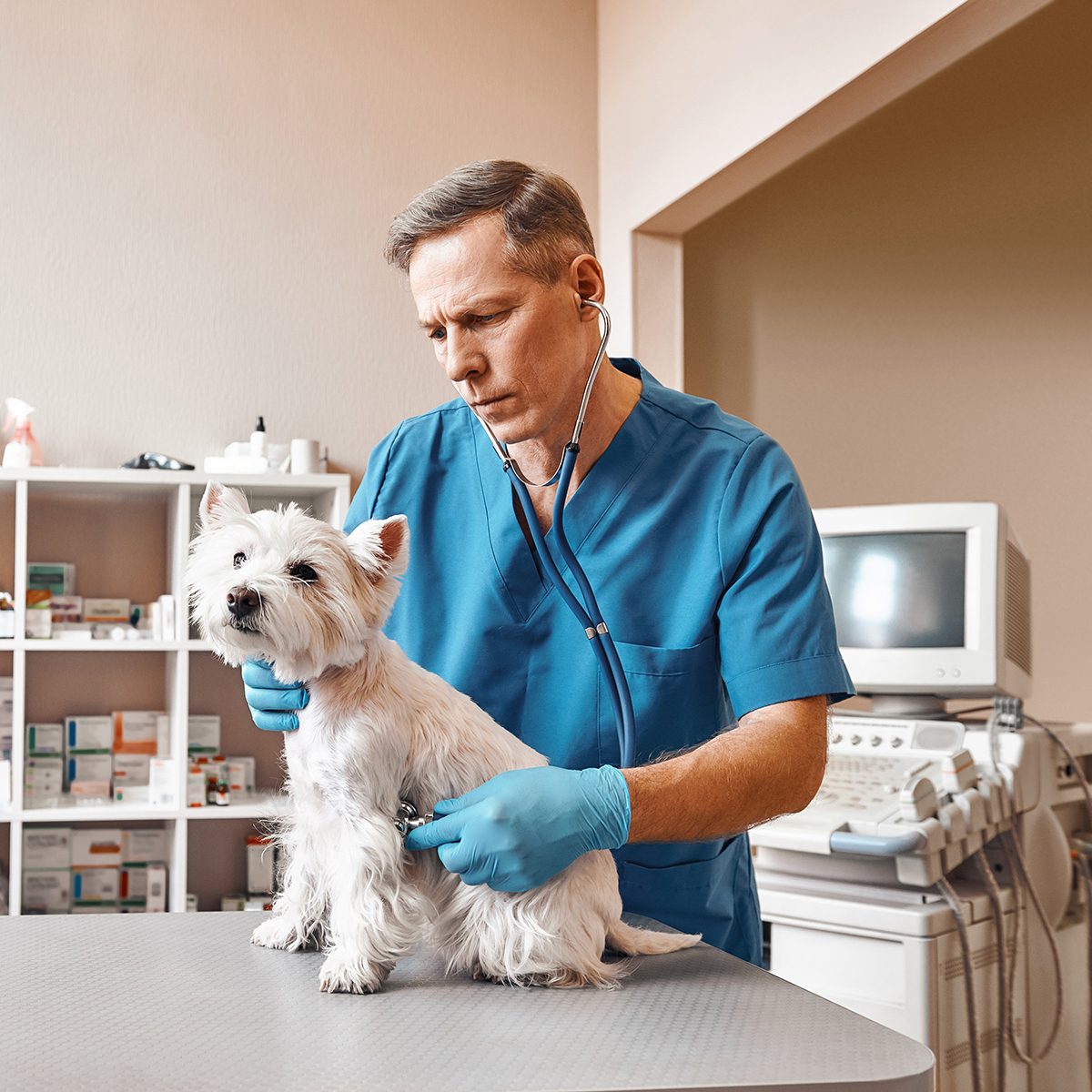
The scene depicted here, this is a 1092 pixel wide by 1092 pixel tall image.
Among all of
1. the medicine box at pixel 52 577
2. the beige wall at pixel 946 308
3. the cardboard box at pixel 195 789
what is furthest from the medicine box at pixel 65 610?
the beige wall at pixel 946 308

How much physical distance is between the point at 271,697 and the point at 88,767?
2.27 meters

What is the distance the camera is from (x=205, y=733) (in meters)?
3.09

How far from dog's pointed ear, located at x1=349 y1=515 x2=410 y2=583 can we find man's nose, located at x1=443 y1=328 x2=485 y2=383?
6.9 inches

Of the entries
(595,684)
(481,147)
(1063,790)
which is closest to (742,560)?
(595,684)

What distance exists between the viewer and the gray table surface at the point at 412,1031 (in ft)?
2.37

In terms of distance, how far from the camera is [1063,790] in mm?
2246

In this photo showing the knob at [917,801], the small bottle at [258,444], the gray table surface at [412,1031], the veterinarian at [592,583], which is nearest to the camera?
the gray table surface at [412,1031]

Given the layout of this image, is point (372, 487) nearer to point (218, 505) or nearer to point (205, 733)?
point (218, 505)

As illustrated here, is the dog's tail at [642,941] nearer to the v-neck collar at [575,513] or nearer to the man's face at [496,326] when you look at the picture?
the v-neck collar at [575,513]

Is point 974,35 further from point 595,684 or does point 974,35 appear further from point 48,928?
point 48,928

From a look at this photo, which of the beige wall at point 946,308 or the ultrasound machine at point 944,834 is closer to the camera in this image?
the ultrasound machine at point 944,834

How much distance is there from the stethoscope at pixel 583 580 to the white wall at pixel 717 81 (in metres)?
1.36

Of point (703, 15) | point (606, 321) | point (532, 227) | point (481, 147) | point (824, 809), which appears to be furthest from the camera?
point (481, 147)

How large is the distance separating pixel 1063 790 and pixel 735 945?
1253 millimetres
